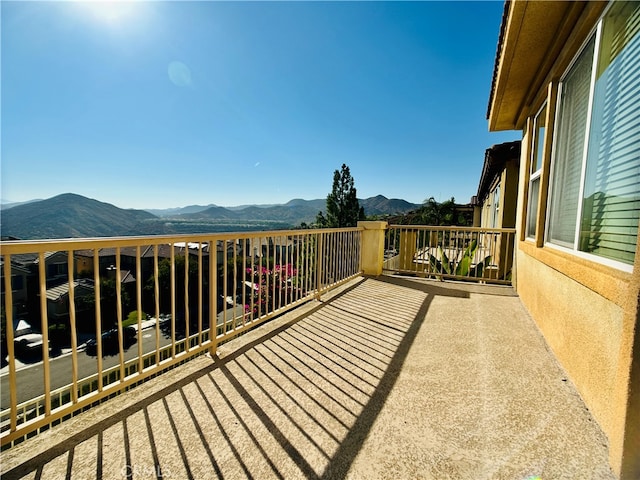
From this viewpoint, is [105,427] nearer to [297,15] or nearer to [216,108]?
[297,15]

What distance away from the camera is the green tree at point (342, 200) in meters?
30.5

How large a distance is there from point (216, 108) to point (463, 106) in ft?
46.9

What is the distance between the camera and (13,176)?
81.3 feet

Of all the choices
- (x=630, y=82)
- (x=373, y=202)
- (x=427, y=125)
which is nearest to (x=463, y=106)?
(x=427, y=125)

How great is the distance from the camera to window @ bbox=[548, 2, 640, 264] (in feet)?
4.64

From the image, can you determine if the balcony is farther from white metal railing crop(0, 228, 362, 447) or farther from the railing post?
the railing post

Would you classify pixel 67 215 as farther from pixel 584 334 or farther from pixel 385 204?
pixel 385 204

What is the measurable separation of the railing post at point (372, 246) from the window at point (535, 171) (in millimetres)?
2303

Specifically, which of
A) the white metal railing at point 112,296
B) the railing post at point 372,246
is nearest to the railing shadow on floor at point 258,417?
the white metal railing at point 112,296

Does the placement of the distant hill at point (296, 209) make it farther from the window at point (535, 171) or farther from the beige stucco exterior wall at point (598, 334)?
the beige stucco exterior wall at point (598, 334)

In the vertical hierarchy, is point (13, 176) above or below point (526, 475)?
above

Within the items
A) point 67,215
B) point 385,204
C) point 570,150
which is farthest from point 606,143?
point 385,204

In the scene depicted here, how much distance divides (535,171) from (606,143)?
213cm

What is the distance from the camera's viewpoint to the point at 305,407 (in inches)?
63.7
